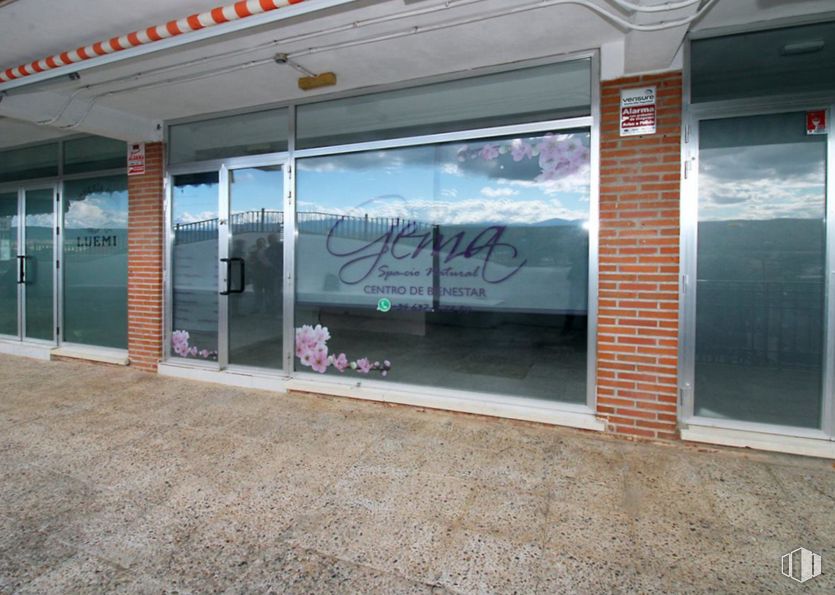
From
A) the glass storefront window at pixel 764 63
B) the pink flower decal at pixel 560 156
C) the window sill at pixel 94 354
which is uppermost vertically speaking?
the glass storefront window at pixel 764 63

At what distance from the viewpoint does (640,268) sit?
3.23 metres

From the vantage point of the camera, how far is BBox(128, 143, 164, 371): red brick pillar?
5008 mm

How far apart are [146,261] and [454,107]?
374 cm

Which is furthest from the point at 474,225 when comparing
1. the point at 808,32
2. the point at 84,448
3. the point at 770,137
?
the point at 84,448

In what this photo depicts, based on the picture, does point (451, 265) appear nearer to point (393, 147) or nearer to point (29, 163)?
point (393, 147)

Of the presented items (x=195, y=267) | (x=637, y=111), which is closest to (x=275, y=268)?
(x=195, y=267)

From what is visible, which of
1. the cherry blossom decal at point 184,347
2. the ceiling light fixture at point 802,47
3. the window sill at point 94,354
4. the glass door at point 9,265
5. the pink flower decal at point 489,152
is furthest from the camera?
the glass door at point 9,265

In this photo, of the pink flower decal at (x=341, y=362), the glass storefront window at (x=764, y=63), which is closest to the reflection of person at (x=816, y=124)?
the glass storefront window at (x=764, y=63)

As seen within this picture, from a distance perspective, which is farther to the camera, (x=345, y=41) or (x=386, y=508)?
(x=345, y=41)

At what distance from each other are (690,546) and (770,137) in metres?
2.61

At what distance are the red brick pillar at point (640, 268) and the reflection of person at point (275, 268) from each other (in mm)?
2897

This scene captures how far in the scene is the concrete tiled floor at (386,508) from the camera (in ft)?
6.15

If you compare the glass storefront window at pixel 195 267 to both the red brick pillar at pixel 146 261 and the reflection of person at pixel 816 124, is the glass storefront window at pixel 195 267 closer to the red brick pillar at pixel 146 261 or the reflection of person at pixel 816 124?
the red brick pillar at pixel 146 261

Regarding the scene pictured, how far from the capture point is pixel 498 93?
3623 millimetres
